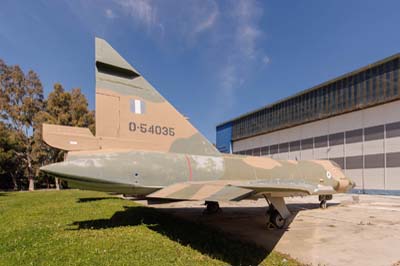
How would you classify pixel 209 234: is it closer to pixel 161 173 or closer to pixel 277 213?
pixel 161 173

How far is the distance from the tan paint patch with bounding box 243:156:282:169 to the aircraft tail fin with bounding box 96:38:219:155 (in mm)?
1955

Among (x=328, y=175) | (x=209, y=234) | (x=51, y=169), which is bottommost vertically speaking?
(x=209, y=234)

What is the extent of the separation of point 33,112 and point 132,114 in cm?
3792

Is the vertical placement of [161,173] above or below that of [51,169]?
below

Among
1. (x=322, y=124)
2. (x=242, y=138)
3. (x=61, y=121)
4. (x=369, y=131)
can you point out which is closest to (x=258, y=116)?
(x=242, y=138)

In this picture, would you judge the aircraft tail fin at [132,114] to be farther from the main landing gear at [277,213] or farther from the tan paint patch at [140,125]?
the main landing gear at [277,213]

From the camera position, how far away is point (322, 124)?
3064 cm

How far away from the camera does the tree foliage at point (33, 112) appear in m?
36.2

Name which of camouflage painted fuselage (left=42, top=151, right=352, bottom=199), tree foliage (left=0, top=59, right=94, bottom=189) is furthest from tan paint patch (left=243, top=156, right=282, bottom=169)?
tree foliage (left=0, top=59, right=94, bottom=189)

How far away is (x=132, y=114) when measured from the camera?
25.1 ft

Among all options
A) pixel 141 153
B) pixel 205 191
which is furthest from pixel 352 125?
pixel 205 191

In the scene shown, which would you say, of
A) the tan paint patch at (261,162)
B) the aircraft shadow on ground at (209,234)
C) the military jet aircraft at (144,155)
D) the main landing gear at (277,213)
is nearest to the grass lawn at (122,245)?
the aircraft shadow on ground at (209,234)

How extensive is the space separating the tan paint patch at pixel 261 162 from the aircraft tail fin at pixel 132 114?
1955 millimetres

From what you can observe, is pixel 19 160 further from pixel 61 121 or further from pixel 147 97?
pixel 147 97
